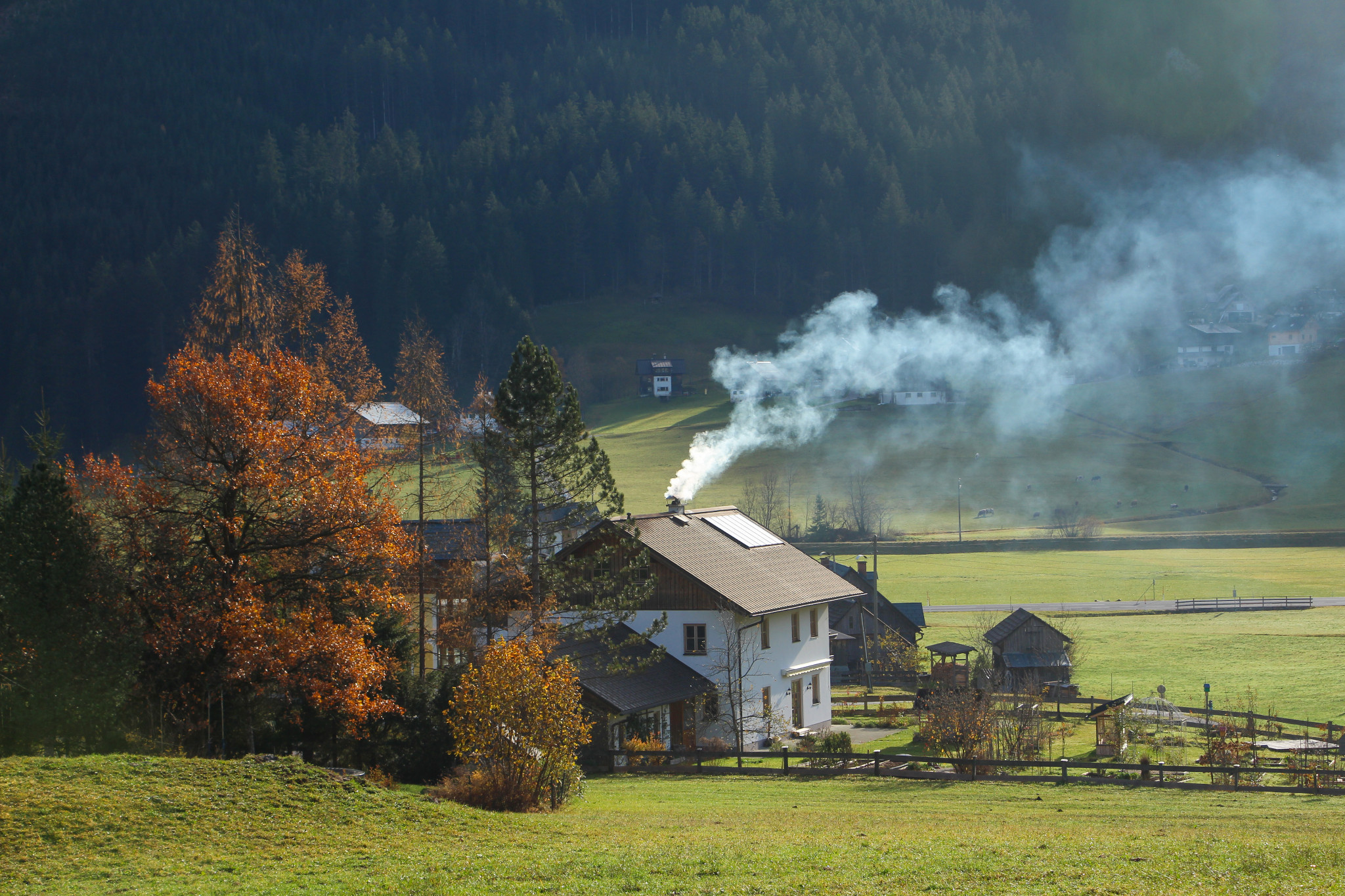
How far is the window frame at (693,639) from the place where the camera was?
1542 inches

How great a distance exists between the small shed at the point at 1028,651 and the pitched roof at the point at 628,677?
18483 millimetres

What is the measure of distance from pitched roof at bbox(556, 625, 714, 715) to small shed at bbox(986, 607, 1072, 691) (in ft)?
60.6

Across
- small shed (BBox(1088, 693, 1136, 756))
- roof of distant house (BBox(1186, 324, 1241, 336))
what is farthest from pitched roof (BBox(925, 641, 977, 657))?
roof of distant house (BBox(1186, 324, 1241, 336))

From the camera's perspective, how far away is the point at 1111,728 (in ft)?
111

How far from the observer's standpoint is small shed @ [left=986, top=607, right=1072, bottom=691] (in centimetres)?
5025

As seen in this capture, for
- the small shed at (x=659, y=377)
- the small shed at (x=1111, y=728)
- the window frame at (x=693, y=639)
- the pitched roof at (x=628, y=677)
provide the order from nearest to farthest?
the small shed at (x=1111, y=728) < the pitched roof at (x=628, y=677) < the window frame at (x=693, y=639) < the small shed at (x=659, y=377)

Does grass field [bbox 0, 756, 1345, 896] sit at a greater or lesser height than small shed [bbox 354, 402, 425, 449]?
lesser

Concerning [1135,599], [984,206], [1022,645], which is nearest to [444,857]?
[1022,645]

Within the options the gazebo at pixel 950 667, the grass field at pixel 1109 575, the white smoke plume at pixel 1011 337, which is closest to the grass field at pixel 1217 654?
the gazebo at pixel 950 667

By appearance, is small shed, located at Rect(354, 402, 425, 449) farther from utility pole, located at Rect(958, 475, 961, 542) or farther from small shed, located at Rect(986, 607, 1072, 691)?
utility pole, located at Rect(958, 475, 961, 542)

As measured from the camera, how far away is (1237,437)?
447 ft

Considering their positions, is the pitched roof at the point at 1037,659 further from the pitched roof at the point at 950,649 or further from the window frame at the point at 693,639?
the window frame at the point at 693,639

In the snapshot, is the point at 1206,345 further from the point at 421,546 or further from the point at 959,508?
the point at 421,546

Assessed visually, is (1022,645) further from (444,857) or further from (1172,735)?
(444,857)
